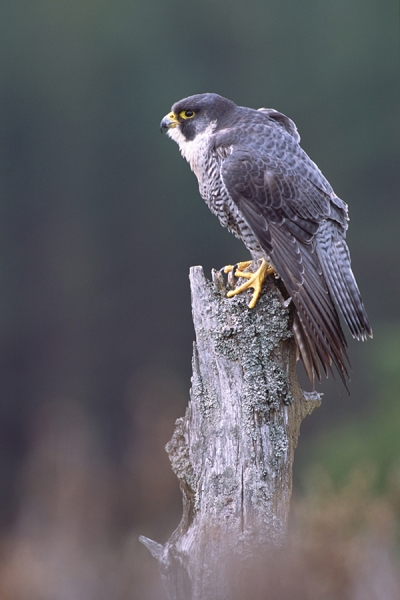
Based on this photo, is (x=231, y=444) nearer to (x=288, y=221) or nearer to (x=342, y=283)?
(x=342, y=283)

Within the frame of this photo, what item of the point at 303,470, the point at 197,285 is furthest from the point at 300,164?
the point at 303,470

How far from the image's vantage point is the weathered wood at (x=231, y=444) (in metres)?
2.06

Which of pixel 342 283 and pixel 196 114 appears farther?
pixel 196 114

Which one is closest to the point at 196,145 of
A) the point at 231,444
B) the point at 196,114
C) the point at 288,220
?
the point at 196,114

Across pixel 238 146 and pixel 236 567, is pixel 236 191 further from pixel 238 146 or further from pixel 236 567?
pixel 236 567

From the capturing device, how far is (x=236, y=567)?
202cm

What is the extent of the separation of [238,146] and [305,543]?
4.86ft

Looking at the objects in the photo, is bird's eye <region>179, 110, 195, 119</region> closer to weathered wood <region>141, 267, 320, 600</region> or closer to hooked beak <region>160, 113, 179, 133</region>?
hooked beak <region>160, 113, 179, 133</region>

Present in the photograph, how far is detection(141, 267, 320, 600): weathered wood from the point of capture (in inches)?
81.2

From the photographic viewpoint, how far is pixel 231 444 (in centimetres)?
214

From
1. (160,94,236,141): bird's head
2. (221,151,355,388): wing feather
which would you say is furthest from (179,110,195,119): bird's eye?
(221,151,355,388): wing feather

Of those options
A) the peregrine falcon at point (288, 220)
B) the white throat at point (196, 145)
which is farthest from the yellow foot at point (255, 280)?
the white throat at point (196, 145)

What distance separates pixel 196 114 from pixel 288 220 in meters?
0.68

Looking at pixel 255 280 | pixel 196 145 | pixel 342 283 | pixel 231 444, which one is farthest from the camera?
pixel 196 145
